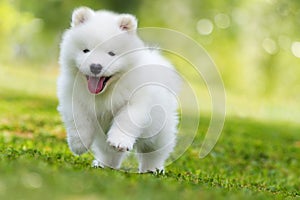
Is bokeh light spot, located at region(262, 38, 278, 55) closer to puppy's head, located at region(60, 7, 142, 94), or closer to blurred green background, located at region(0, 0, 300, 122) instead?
blurred green background, located at region(0, 0, 300, 122)

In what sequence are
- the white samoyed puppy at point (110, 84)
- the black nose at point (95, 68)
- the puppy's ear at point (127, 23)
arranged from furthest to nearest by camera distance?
the puppy's ear at point (127, 23) < the white samoyed puppy at point (110, 84) < the black nose at point (95, 68)

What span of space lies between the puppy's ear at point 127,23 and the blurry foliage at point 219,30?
12.8 meters

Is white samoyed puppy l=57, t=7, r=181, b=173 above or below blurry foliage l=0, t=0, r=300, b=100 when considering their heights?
below

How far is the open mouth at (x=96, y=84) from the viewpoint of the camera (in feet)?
19.1

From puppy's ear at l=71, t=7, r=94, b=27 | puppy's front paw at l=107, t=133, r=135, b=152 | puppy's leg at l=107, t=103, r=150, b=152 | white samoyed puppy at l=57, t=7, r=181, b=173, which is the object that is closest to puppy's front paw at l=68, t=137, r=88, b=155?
white samoyed puppy at l=57, t=7, r=181, b=173

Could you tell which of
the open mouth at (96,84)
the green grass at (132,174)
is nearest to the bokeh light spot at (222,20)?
the green grass at (132,174)

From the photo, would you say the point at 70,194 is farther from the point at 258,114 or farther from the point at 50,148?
the point at 258,114

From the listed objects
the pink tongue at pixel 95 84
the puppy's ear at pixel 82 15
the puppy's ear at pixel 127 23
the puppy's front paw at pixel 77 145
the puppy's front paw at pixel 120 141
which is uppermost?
the puppy's ear at pixel 82 15

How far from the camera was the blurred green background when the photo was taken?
23.6 m

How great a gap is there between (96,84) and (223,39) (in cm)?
3444

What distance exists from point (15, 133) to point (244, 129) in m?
Result: 6.78

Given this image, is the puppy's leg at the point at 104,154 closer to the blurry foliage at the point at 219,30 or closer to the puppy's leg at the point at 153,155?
the puppy's leg at the point at 153,155

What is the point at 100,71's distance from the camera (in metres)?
5.60

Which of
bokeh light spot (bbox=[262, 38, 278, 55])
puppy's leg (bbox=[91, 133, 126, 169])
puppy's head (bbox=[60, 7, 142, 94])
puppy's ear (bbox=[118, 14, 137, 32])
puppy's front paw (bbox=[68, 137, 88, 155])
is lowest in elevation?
puppy's front paw (bbox=[68, 137, 88, 155])
